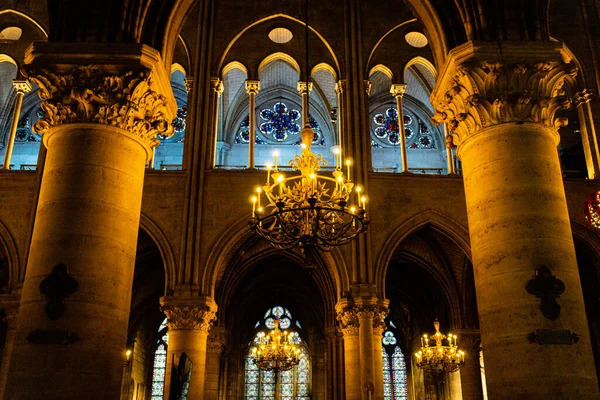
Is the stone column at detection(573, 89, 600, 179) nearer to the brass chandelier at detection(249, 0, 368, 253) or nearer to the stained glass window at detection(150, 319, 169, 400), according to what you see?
the brass chandelier at detection(249, 0, 368, 253)

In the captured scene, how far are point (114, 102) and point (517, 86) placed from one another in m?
5.16

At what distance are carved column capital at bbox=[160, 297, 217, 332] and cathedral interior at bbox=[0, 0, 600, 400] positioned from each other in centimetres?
5

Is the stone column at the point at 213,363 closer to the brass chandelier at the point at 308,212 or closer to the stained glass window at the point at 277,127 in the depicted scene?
the stained glass window at the point at 277,127

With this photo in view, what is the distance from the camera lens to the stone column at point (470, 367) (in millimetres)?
19750

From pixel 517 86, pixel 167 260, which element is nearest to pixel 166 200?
pixel 167 260

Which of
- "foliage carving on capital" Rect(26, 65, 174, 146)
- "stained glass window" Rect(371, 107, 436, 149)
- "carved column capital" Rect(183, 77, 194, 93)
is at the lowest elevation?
"foliage carving on capital" Rect(26, 65, 174, 146)

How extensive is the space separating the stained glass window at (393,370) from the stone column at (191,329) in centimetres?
1230

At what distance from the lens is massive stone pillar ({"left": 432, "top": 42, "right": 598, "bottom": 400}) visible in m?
7.06

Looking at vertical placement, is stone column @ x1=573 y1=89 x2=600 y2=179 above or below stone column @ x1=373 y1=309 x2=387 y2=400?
above

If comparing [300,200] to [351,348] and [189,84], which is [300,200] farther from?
[189,84]

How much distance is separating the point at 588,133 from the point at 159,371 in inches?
727

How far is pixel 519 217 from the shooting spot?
7641 mm

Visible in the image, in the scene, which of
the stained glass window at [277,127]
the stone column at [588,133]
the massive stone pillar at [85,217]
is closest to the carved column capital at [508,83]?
the massive stone pillar at [85,217]

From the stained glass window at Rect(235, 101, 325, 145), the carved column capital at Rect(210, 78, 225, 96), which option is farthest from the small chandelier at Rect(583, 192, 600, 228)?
the stained glass window at Rect(235, 101, 325, 145)
